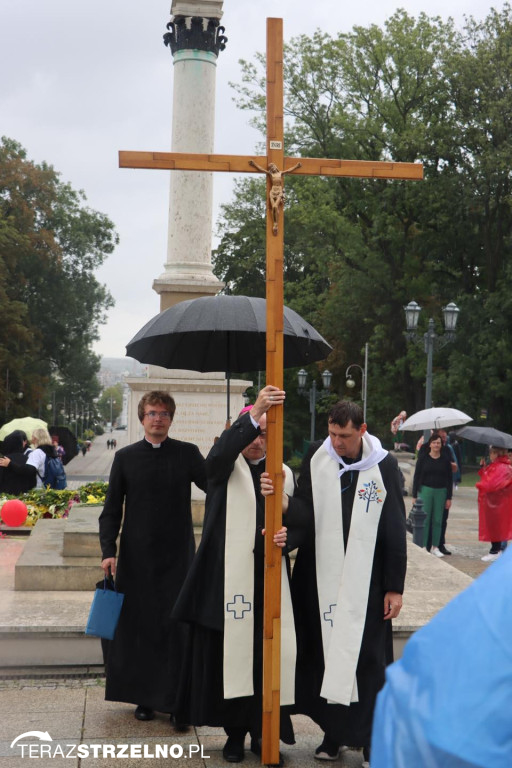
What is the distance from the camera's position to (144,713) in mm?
5613

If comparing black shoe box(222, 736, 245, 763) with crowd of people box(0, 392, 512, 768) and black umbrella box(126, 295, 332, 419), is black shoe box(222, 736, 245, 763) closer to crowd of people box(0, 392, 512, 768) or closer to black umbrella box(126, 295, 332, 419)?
crowd of people box(0, 392, 512, 768)

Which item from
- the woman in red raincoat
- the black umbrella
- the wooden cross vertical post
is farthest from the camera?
the woman in red raincoat

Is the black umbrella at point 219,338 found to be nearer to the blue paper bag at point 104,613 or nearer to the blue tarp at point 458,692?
the blue paper bag at point 104,613

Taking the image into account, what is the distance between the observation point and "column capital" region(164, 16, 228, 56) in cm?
1102

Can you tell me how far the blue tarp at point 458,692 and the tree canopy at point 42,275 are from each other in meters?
41.5

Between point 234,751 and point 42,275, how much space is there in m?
45.0

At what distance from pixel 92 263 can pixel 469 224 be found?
20976mm

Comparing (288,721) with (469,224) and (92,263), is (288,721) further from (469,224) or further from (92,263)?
(92,263)

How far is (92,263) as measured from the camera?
50750mm

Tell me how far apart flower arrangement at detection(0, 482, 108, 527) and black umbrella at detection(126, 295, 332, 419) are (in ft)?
16.9

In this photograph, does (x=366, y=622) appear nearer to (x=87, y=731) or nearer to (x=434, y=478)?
(x=87, y=731)

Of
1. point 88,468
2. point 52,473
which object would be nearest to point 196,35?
point 52,473

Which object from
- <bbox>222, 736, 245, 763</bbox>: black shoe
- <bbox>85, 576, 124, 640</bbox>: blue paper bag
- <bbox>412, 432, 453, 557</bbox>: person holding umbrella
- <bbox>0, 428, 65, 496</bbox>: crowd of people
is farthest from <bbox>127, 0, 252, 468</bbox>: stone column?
<bbox>222, 736, 245, 763</bbox>: black shoe

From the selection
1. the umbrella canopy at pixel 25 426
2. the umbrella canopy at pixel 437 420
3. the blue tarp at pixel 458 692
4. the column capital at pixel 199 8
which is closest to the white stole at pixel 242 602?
the blue tarp at pixel 458 692
